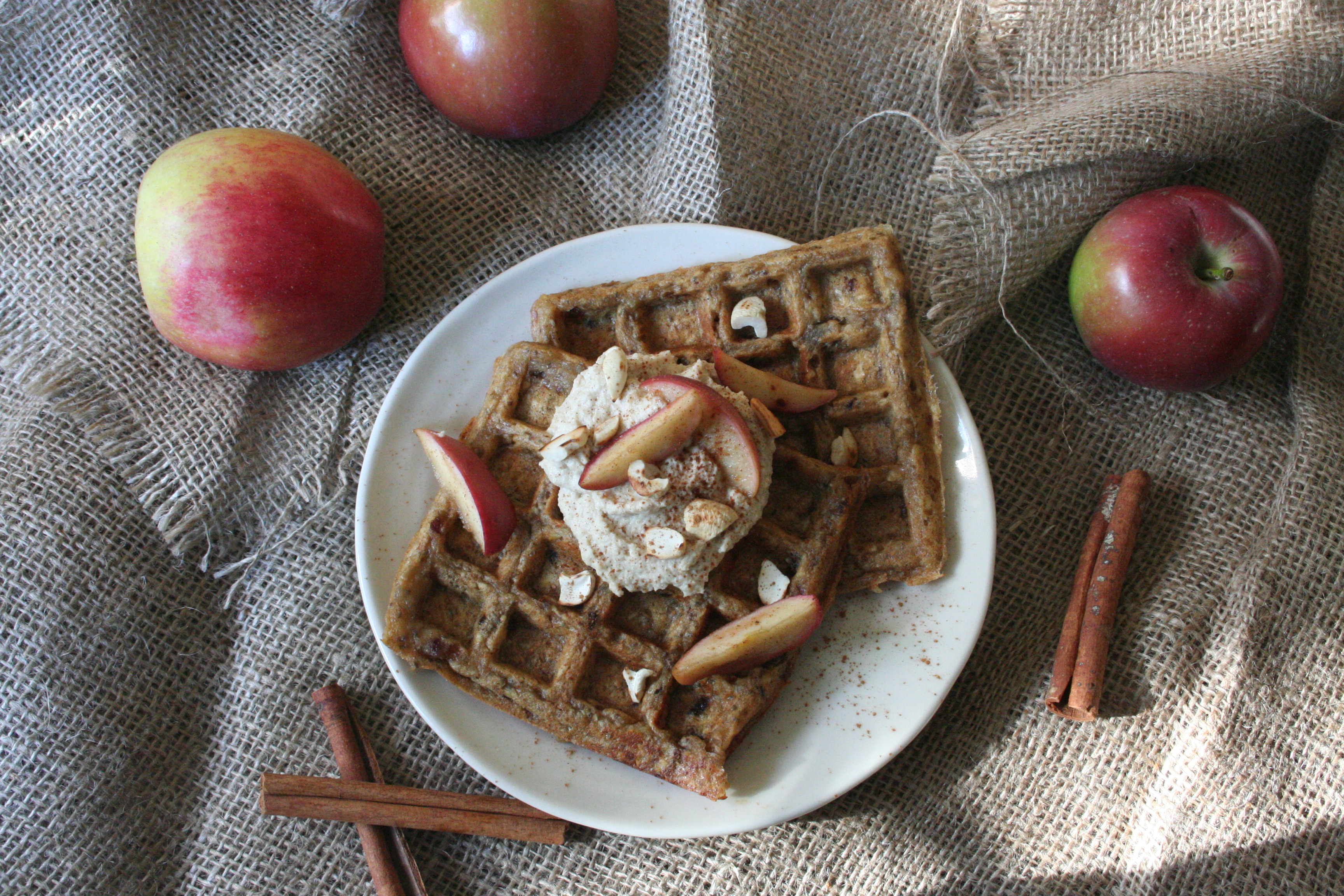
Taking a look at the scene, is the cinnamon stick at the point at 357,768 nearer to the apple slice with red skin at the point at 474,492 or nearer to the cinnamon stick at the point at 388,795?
the cinnamon stick at the point at 388,795

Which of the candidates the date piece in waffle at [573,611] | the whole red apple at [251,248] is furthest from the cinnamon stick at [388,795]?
the whole red apple at [251,248]

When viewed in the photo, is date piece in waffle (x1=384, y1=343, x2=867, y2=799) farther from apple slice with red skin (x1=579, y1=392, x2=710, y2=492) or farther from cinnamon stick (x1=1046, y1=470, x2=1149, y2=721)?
cinnamon stick (x1=1046, y1=470, x2=1149, y2=721)

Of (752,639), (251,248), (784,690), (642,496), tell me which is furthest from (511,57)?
(784,690)

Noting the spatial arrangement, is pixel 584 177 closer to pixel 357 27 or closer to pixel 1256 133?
pixel 357 27

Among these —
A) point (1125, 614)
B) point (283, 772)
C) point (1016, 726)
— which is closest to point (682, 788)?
point (1016, 726)

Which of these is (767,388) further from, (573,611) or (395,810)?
(395,810)
